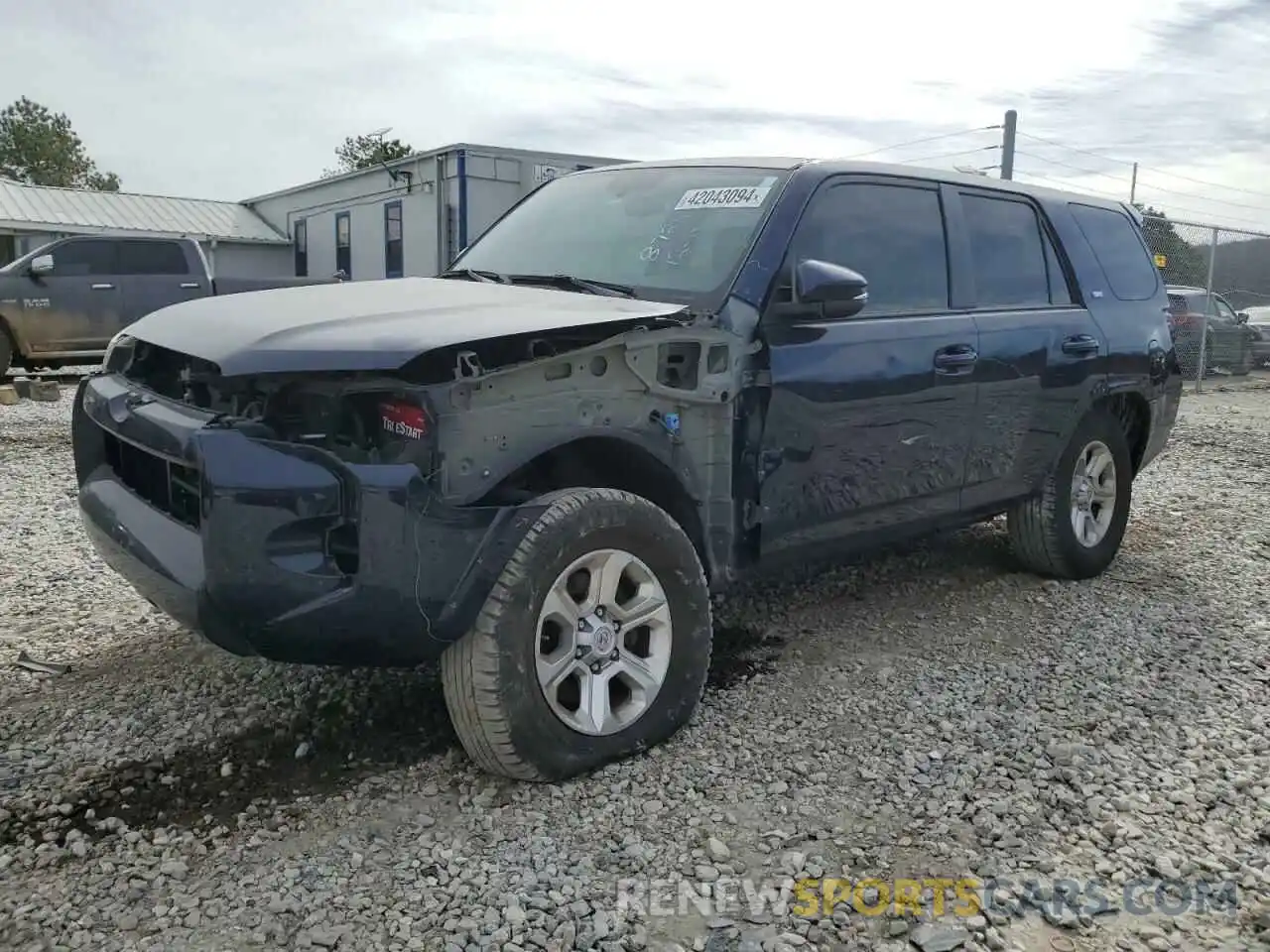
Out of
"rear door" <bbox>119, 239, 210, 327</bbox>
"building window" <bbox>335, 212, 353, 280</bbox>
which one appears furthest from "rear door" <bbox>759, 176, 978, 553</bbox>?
"building window" <bbox>335, 212, 353, 280</bbox>

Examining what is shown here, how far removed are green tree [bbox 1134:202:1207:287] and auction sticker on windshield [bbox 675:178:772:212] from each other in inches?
535

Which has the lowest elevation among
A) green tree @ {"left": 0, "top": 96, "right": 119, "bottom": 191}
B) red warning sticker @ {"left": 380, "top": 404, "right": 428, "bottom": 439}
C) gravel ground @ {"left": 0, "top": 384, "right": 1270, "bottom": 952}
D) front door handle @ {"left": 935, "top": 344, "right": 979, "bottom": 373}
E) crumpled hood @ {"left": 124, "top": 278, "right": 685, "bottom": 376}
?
gravel ground @ {"left": 0, "top": 384, "right": 1270, "bottom": 952}

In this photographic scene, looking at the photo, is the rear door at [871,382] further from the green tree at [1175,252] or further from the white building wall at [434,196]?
the green tree at [1175,252]

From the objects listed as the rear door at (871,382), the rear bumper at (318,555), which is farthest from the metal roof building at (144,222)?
the rear bumper at (318,555)

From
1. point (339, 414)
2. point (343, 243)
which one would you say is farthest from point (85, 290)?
point (339, 414)

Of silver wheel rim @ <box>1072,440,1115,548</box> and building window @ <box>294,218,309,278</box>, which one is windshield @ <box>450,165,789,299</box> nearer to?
silver wheel rim @ <box>1072,440,1115,548</box>

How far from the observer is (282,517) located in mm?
2564

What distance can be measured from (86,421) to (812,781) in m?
2.54

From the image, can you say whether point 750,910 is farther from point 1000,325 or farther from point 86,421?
point 1000,325

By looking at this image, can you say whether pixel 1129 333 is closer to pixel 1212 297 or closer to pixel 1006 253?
pixel 1006 253

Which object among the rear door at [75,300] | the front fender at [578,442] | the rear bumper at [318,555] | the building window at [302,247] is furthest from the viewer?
the building window at [302,247]

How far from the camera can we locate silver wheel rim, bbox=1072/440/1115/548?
5156 mm

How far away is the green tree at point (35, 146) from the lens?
5119 centimetres

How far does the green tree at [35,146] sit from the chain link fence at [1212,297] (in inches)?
1953
